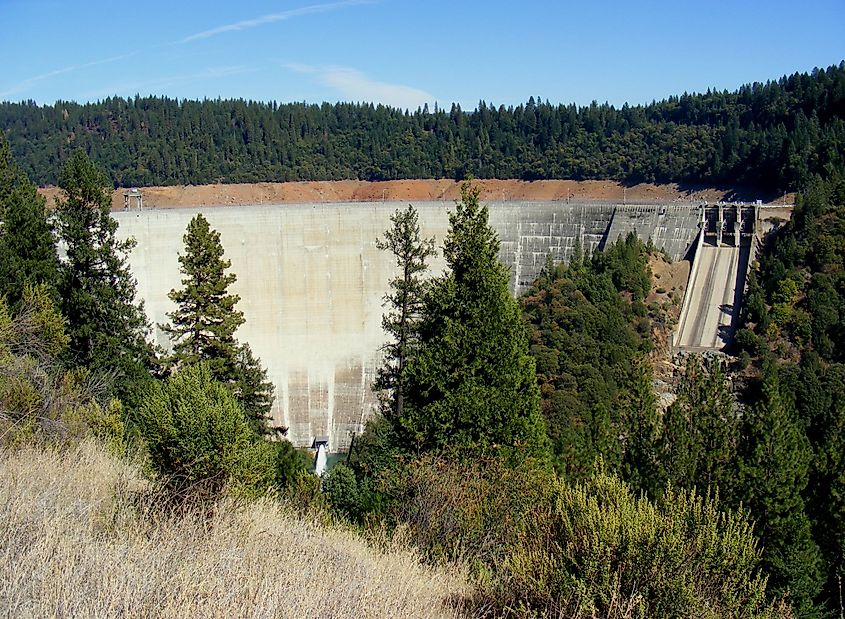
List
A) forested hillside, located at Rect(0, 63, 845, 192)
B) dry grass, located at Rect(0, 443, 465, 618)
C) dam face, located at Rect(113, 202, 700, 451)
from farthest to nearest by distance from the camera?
1. forested hillside, located at Rect(0, 63, 845, 192)
2. dam face, located at Rect(113, 202, 700, 451)
3. dry grass, located at Rect(0, 443, 465, 618)

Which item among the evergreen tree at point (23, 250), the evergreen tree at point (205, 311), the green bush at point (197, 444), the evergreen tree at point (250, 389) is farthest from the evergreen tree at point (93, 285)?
the green bush at point (197, 444)

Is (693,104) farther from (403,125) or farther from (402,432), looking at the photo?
(402,432)

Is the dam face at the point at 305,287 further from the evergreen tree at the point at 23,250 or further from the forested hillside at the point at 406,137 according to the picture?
the forested hillside at the point at 406,137

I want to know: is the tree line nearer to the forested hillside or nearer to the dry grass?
the dry grass

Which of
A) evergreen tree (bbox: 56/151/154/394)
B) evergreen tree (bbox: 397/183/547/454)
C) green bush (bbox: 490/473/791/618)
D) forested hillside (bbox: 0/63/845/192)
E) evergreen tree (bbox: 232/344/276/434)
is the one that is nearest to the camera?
green bush (bbox: 490/473/791/618)

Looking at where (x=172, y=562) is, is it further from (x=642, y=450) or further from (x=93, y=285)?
(x=642, y=450)

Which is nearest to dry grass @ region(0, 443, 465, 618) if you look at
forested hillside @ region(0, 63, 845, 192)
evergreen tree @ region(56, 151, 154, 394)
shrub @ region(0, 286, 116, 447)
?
shrub @ region(0, 286, 116, 447)

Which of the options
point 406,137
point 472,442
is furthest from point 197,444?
point 406,137

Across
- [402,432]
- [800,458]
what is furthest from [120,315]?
[800,458]
